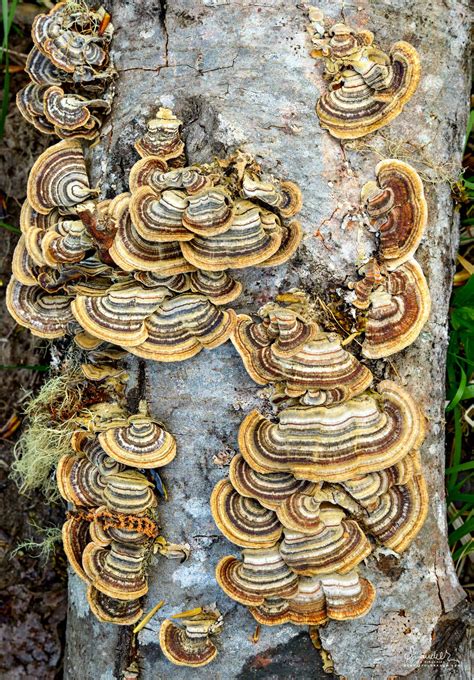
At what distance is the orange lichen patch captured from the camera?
331cm

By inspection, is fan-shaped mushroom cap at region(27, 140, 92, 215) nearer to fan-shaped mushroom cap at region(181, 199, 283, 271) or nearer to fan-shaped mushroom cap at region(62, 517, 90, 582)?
fan-shaped mushroom cap at region(181, 199, 283, 271)

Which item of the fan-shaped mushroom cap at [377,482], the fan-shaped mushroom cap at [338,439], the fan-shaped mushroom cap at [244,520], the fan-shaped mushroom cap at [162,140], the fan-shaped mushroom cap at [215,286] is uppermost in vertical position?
the fan-shaped mushroom cap at [162,140]

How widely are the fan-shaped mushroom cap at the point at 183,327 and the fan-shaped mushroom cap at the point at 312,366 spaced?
0.23 metres

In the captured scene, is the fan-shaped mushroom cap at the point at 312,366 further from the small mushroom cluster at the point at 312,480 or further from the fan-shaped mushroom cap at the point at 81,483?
the fan-shaped mushroom cap at the point at 81,483

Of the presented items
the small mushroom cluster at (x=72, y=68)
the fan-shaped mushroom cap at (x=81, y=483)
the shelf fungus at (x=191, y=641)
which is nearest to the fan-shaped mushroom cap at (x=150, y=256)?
the small mushroom cluster at (x=72, y=68)

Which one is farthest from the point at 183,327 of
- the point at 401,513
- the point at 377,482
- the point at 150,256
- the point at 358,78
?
the point at 358,78

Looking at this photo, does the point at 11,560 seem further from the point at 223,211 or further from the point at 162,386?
the point at 223,211

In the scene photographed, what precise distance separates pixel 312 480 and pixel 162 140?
200 cm

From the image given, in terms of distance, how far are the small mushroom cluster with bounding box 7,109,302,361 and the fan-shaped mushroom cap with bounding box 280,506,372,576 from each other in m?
1.08

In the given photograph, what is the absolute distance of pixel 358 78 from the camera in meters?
3.47

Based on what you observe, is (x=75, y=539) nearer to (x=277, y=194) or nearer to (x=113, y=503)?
(x=113, y=503)

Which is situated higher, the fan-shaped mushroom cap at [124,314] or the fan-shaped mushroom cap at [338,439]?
the fan-shaped mushroom cap at [124,314]

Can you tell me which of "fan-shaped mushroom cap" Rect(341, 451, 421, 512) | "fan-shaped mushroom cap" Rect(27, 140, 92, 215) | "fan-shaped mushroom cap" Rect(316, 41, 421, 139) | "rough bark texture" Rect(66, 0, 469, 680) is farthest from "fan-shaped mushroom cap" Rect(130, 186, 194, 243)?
"fan-shaped mushroom cap" Rect(341, 451, 421, 512)

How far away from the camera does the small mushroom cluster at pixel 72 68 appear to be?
3.70 meters
